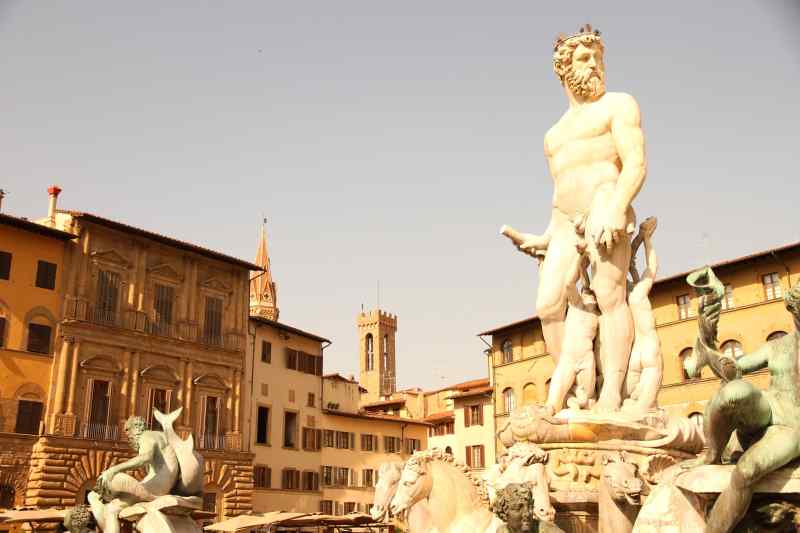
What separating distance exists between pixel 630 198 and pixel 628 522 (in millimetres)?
3204

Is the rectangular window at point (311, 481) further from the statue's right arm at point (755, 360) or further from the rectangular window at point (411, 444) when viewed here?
the statue's right arm at point (755, 360)

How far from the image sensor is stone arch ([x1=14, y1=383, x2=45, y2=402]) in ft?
109

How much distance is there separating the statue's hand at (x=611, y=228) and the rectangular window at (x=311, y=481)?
4198 centimetres

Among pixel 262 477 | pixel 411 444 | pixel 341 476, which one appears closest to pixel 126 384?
pixel 262 477

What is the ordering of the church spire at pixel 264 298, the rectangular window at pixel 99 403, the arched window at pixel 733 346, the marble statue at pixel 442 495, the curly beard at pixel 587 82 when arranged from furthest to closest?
the church spire at pixel 264 298, the arched window at pixel 733 346, the rectangular window at pixel 99 403, the curly beard at pixel 587 82, the marble statue at pixel 442 495

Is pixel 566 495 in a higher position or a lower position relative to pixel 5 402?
lower

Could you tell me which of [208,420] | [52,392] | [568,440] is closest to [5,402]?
[52,392]

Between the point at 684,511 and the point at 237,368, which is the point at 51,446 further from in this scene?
the point at 684,511

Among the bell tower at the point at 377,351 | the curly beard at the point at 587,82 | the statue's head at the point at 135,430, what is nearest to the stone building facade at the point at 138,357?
the statue's head at the point at 135,430

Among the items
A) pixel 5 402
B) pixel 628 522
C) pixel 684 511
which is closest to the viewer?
pixel 684 511

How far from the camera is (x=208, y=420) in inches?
1607

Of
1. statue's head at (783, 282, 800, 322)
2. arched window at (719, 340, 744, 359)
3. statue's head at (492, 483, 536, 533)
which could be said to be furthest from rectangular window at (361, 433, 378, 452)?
statue's head at (783, 282, 800, 322)

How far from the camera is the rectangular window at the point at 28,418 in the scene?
33.2 m

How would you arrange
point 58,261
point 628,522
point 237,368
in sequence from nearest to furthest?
point 628,522
point 58,261
point 237,368
